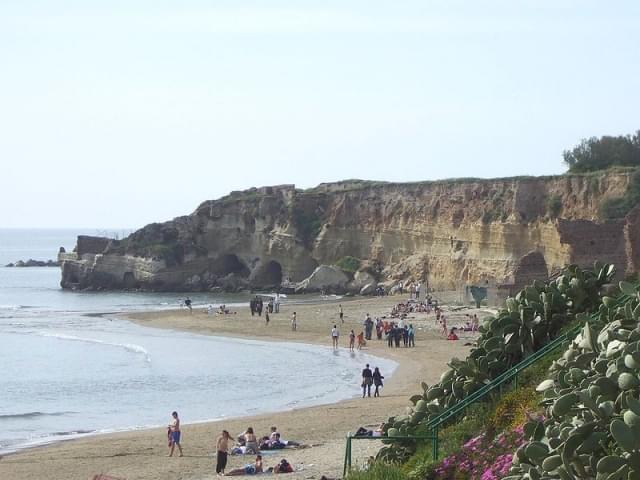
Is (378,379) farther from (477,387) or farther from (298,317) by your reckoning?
(298,317)

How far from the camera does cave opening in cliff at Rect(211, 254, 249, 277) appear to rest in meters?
89.8

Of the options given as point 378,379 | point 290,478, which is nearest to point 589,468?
point 290,478

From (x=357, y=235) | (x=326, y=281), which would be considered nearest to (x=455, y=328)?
(x=326, y=281)

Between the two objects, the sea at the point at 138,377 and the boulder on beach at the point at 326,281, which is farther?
the boulder on beach at the point at 326,281

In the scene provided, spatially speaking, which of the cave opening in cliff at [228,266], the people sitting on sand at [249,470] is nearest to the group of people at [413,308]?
the cave opening in cliff at [228,266]

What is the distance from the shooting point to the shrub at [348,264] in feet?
266

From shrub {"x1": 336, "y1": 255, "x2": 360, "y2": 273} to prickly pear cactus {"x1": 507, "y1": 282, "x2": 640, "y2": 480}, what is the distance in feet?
227

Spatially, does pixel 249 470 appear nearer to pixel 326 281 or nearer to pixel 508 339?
pixel 508 339

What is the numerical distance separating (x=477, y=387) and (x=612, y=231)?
24016 millimetres

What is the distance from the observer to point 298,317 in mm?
58562

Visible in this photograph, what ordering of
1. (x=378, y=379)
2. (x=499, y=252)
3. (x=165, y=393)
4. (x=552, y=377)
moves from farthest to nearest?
(x=499, y=252), (x=165, y=393), (x=378, y=379), (x=552, y=377)

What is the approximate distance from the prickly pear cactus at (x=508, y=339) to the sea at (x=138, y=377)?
13.2m

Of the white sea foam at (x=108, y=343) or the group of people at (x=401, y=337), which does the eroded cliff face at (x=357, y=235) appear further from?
the white sea foam at (x=108, y=343)

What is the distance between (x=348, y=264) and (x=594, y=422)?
72.1m
